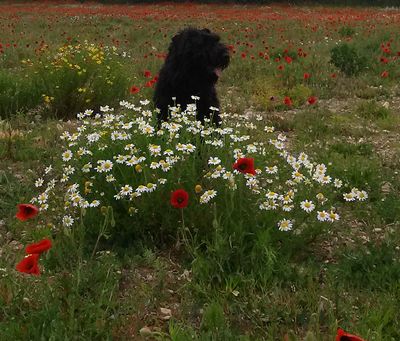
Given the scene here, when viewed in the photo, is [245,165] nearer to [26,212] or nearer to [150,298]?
[150,298]

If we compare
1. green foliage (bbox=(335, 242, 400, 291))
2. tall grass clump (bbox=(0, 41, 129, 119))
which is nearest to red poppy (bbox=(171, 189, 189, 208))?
green foliage (bbox=(335, 242, 400, 291))

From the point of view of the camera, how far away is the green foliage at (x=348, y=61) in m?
10.7

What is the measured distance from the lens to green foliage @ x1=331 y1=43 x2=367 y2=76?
10.7 m

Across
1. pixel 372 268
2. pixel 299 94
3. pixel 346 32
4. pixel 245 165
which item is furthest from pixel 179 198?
pixel 346 32

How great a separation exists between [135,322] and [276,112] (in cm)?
607

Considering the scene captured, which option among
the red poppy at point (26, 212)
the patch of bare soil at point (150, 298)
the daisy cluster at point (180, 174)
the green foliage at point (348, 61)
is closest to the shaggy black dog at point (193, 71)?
the daisy cluster at point (180, 174)

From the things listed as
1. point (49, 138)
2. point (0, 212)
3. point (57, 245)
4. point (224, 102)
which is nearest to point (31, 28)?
point (224, 102)

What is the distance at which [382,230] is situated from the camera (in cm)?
411

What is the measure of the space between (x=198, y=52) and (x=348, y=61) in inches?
236

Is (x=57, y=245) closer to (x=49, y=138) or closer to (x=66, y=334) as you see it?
(x=66, y=334)

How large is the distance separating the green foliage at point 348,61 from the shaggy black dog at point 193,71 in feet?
18.4

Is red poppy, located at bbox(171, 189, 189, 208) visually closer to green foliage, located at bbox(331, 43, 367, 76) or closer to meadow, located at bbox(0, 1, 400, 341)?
meadow, located at bbox(0, 1, 400, 341)

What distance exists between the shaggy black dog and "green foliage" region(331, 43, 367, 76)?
5.60 meters

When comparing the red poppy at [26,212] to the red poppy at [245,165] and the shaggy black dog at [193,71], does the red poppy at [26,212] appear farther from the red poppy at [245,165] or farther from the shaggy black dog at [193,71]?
the shaggy black dog at [193,71]
